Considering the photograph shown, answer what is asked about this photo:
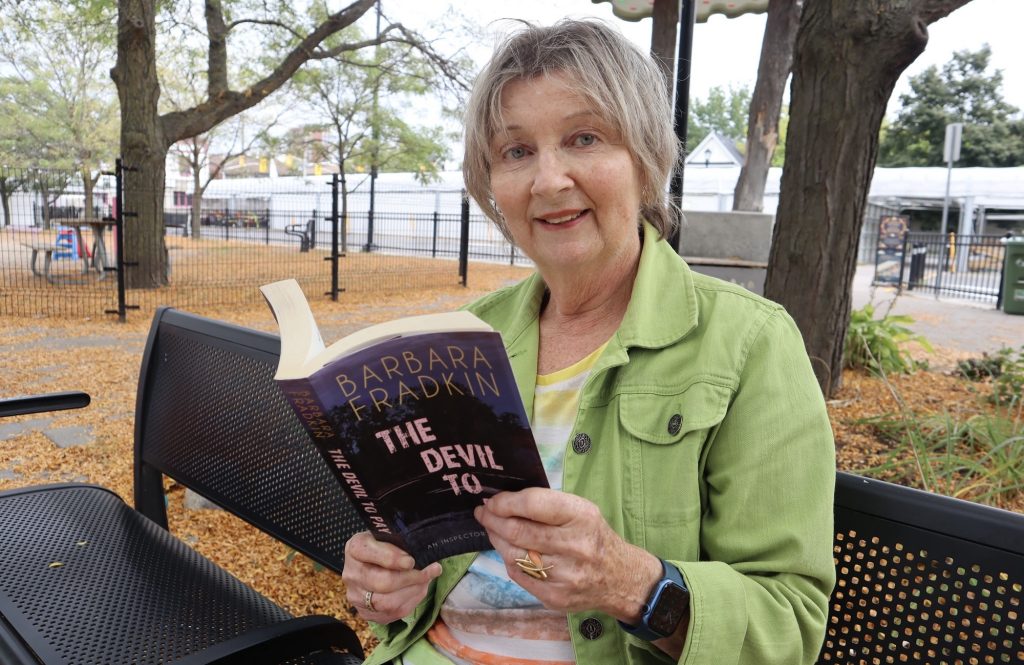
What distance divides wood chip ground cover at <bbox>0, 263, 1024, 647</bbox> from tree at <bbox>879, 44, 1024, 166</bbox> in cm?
3979

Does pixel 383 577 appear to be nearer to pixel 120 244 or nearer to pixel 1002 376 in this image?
pixel 1002 376

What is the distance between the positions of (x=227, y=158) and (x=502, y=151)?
27158 mm

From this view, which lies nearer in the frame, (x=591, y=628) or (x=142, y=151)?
(x=591, y=628)

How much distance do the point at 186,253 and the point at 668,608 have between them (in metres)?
17.2

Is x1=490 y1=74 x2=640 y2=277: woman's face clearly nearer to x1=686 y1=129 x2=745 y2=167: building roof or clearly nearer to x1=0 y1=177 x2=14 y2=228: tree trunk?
x1=0 y1=177 x2=14 y2=228: tree trunk

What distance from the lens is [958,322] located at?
472 inches

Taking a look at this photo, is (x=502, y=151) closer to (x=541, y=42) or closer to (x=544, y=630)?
(x=541, y=42)

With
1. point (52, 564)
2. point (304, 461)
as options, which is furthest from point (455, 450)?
point (52, 564)

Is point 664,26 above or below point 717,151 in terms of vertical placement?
below

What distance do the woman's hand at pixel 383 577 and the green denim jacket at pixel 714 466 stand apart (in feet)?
0.48

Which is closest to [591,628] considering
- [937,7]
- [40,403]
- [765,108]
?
[40,403]

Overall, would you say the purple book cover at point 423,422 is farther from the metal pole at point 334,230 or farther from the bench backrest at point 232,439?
the metal pole at point 334,230

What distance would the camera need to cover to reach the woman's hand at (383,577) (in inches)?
49.9

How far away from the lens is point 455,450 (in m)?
1.01
